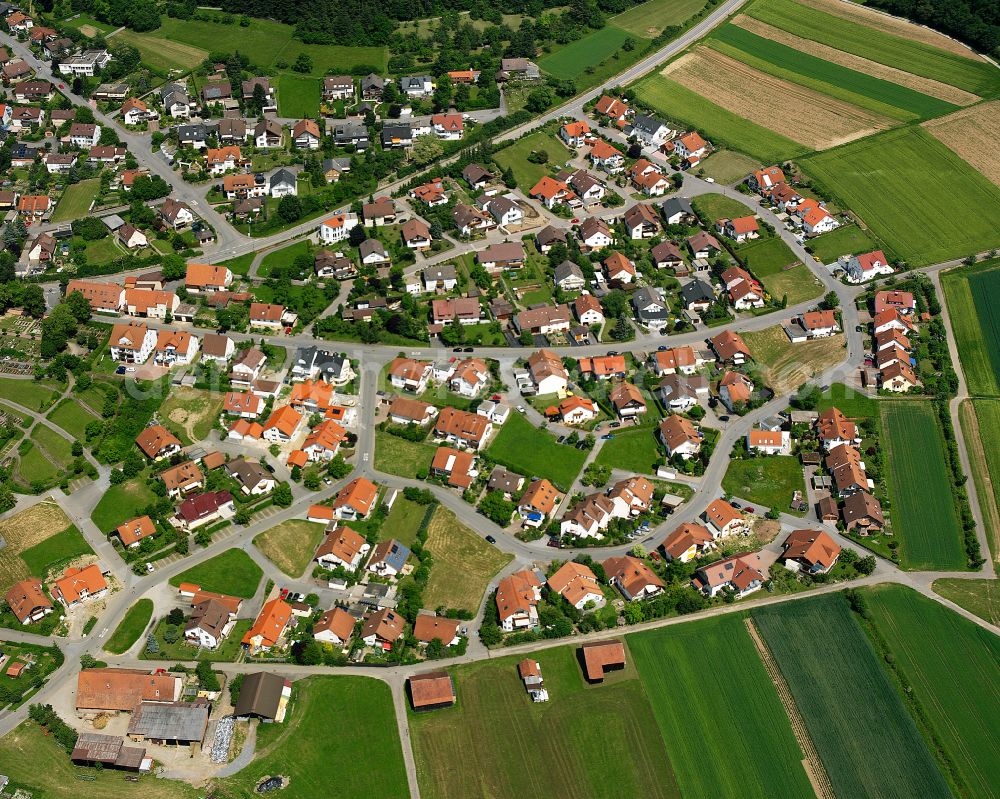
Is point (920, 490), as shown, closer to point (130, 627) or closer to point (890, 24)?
point (130, 627)

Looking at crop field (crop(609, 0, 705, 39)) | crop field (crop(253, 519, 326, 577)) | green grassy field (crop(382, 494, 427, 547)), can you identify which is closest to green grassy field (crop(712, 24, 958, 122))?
crop field (crop(609, 0, 705, 39))

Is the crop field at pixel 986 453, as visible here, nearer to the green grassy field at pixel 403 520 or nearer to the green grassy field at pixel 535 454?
the green grassy field at pixel 535 454

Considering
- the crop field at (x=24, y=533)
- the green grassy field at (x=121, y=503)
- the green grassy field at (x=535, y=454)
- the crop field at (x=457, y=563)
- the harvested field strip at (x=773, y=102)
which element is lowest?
the crop field at (x=24, y=533)

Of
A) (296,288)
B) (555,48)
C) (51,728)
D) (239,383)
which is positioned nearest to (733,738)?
(51,728)

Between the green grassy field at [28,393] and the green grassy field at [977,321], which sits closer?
the green grassy field at [28,393]

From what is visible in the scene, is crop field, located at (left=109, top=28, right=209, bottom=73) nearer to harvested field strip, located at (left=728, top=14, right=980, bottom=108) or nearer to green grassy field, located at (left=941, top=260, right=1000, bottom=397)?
harvested field strip, located at (left=728, top=14, right=980, bottom=108)

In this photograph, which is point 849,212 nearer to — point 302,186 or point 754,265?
point 754,265

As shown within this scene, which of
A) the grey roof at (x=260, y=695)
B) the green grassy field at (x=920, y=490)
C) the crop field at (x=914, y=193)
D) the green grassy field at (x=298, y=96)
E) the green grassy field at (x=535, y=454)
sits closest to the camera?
the grey roof at (x=260, y=695)

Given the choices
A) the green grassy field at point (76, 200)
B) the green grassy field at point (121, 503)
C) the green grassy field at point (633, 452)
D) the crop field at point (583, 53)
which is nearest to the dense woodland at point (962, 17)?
the crop field at point (583, 53)

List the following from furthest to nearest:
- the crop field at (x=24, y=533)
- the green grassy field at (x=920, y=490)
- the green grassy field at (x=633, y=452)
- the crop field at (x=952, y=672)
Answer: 1. the green grassy field at (x=633, y=452)
2. the green grassy field at (x=920, y=490)
3. the crop field at (x=24, y=533)
4. the crop field at (x=952, y=672)
